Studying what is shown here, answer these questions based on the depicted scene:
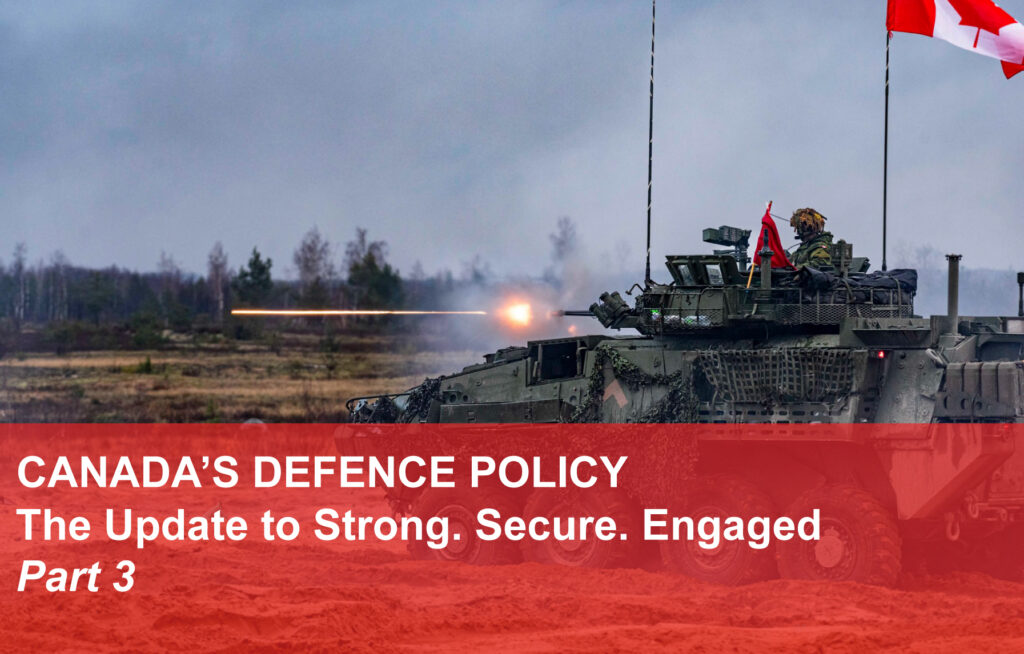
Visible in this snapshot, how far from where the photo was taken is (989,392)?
14.6 metres

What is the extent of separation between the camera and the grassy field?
36344 millimetres

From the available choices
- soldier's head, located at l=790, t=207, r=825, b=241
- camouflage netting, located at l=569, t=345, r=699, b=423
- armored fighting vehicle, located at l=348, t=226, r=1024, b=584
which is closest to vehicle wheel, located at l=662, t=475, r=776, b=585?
armored fighting vehicle, located at l=348, t=226, r=1024, b=584

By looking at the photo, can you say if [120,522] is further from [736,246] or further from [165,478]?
[736,246]

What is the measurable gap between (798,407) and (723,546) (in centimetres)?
173

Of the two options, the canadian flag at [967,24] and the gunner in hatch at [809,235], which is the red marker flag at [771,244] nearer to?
the gunner in hatch at [809,235]

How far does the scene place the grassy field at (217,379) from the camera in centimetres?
3634

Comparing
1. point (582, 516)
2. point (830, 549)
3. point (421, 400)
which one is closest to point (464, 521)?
point (582, 516)

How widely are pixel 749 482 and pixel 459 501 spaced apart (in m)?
3.62

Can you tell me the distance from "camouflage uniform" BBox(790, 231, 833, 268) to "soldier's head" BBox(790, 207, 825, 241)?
0.06m

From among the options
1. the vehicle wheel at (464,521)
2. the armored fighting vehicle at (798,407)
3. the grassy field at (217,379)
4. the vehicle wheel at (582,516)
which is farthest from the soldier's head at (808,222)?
the grassy field at (217,379)

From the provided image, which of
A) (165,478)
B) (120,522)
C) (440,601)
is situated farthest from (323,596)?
(165,478)

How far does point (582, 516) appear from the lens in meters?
16.8

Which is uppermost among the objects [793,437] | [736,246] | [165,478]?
[736,246]
